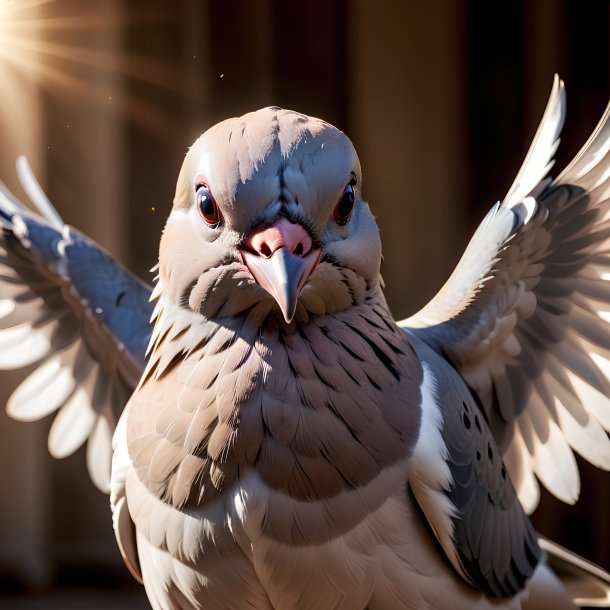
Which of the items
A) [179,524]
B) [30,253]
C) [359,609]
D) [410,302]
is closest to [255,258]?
[179,524]

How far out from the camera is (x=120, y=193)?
2.90 metres

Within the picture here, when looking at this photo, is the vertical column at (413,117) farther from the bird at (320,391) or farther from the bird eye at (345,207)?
the bird eye at (345,207)

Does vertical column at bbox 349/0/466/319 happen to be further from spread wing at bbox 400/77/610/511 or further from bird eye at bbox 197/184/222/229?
bird eye at bbox 197/184/222/229

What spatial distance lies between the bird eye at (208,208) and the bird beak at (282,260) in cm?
6

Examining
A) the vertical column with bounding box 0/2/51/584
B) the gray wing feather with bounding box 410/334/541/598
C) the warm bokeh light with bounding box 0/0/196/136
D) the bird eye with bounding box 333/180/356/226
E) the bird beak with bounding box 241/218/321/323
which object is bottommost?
the vertical column with bounding box 0/2/51/584

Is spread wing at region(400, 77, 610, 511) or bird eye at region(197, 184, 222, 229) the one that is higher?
bird eye at region(197, 184, 222, 229)

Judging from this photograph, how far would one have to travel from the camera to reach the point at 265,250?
108cm

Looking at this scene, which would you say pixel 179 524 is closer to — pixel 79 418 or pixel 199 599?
pixel 199 599

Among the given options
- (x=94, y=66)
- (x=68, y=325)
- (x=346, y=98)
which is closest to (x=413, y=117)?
(x=346, y=98)

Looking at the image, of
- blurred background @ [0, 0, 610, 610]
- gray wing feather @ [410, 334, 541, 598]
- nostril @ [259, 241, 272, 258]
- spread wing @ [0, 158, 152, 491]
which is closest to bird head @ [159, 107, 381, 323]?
nostril @ [259, 241, 272, 258]

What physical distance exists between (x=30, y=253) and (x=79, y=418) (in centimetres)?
30

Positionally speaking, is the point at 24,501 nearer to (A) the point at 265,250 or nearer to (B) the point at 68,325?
(B) the point at 68,325

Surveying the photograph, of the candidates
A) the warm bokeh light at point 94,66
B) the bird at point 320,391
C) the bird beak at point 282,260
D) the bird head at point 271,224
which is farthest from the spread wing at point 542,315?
the warm bokeh light at point 94,66

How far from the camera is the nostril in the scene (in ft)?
3.53
